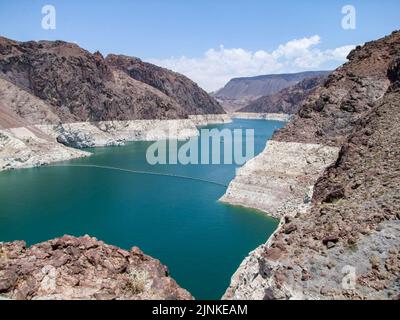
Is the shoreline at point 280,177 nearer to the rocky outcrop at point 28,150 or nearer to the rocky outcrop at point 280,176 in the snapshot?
the rocky outcrop at point 280,176

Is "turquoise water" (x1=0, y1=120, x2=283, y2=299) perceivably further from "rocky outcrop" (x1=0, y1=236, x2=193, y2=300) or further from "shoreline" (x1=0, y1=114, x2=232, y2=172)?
"rocky outcrop" (x1=0, y1=236, x2=193, y2=300)

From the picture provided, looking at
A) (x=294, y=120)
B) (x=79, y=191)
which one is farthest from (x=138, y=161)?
(x=294, y=120)

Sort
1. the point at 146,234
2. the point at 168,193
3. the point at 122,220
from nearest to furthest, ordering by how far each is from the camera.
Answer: the point at 146,234, the point at 122,220, the point at 168,193

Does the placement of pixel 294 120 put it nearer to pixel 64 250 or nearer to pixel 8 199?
pixel 8 199

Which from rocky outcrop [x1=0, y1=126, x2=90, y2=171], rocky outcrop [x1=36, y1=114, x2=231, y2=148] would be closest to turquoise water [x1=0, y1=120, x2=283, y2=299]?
rocky outcrop [x1=0, y1=126, x2=90, y2=171]

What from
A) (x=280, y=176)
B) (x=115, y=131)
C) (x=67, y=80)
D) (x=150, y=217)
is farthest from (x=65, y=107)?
(x=280, y=176)

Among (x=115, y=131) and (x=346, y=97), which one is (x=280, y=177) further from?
(x=115, y=131)

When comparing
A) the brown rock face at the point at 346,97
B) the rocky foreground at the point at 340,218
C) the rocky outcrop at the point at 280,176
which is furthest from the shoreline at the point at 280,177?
the brown rock face at the point at 346,97
